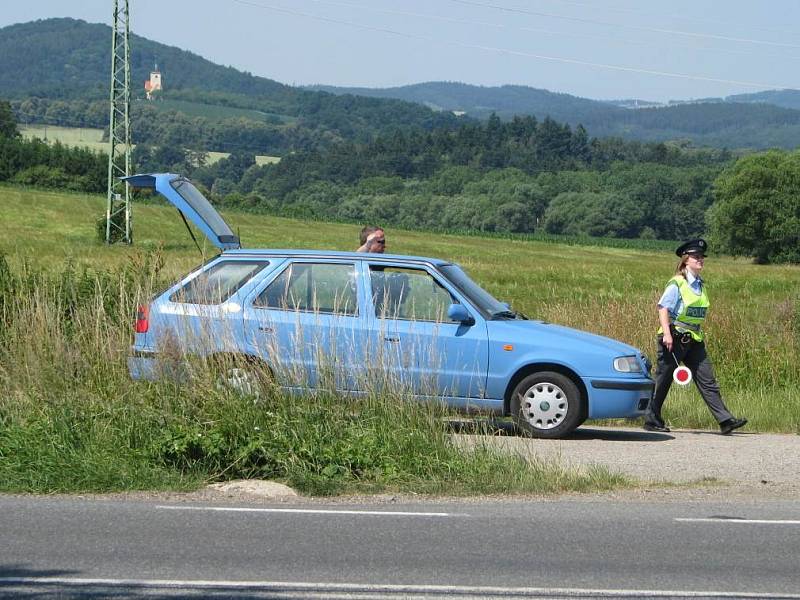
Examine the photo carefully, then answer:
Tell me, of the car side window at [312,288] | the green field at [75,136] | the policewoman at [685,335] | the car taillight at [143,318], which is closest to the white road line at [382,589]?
the car taillight at [143,318]

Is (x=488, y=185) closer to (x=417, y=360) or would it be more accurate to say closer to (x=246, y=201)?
(x=246, y=201)

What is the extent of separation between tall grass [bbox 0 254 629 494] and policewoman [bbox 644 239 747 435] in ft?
10.7

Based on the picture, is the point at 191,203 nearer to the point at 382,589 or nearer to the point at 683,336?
the point at 683,336

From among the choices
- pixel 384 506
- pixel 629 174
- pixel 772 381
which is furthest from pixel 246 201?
pixel 384 506

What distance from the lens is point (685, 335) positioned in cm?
1283

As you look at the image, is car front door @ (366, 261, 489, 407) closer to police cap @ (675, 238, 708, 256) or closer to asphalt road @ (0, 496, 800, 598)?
police cap @ (675, 238, 708, 256)

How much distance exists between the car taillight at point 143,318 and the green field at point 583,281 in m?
2.42

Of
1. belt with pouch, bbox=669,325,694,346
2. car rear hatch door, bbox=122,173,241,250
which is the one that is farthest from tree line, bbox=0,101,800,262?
belt with pouch, bbox=669,325,694,346

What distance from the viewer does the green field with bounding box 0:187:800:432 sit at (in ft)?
54.6

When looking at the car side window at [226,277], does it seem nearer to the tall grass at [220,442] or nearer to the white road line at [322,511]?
the tall grass at [220,442]

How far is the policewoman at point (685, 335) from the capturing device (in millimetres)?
12812

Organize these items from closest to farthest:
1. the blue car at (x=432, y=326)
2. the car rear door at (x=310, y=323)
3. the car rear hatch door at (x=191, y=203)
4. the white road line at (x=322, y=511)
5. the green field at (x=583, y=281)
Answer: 1. the white road line at (x=322, y=511)
2. the car rear door at (x=310, y=323)
3. the blue car at (x=432, y=326)
4. the car rear hatch door at (x=191, y=203)
5. the green field at (x=583, y=281)

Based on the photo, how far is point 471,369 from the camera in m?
12.0

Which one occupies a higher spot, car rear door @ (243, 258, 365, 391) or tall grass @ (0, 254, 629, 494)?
car rear door @ (243, 258, 365, 391)
